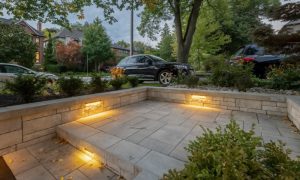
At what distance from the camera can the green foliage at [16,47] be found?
1366cm

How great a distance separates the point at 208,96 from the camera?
188 inches

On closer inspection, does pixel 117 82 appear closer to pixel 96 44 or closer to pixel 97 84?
pixel 97 84

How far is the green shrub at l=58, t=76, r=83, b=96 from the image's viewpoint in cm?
389

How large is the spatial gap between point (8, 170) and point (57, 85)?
7.10ft

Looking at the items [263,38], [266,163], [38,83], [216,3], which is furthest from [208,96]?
[216,3]

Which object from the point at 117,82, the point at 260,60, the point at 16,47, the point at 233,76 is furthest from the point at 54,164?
the point at 16,47

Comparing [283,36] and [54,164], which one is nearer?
[54,164]

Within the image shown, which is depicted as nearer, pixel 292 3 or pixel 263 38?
pixel 292 3

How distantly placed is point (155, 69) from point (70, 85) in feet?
12.2

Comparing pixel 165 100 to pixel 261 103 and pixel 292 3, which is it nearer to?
pixel 261 103

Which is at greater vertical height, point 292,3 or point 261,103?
point 292,3

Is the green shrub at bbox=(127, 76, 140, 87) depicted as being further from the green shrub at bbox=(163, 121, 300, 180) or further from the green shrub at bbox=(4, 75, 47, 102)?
the green shrub at bbox=(163, 121, 300, 180)

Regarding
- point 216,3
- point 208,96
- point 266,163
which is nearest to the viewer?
point 266,163

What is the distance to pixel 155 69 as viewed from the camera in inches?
275
